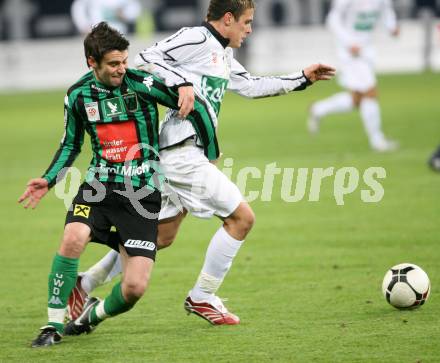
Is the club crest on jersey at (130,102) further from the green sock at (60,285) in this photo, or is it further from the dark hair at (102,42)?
the green sock at (60,285)

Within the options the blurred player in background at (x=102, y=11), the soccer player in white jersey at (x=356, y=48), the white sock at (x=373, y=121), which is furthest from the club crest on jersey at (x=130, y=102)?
the blurred player in background at (x=102, y=11)

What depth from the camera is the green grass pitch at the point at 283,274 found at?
6039 mm

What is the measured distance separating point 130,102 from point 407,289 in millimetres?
2239

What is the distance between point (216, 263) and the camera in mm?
6637

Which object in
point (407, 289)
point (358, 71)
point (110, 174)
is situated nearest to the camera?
point (110, 174)

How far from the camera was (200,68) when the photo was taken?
6816 millimetres

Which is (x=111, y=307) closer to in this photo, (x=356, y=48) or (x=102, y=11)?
(x=356, y=48)

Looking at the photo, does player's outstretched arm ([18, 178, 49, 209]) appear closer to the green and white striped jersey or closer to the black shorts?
the green and white striped jersey

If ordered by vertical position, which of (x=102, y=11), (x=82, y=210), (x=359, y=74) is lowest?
(x=102, y=11)

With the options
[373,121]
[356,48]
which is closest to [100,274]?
[373,121]

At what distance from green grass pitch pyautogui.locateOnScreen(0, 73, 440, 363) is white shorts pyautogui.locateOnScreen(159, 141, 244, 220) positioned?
0.80 metres

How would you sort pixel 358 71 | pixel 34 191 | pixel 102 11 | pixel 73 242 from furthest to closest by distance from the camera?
1. pixel 102 11
2. pixel 358 71
3. pixel 34 191
4. pixel 73 242

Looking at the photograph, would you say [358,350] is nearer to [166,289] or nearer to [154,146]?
[154,146]

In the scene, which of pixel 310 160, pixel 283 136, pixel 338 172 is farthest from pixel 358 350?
pixel 283 136
